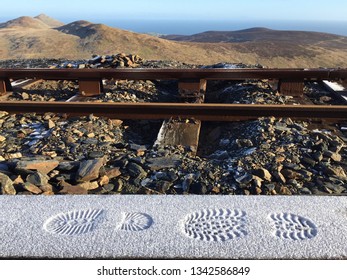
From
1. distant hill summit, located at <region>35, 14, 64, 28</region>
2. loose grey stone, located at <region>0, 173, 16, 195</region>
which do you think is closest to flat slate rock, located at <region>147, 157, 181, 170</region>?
loose grey stone, located at <region>0, 173, 16, 195</region>

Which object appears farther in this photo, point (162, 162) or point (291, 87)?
point (291, 87)

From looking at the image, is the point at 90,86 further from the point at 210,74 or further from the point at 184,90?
the point at 210,74

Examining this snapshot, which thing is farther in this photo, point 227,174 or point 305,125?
point 305,125

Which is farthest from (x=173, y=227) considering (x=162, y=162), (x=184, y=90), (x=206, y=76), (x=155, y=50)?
(x=155, y=50)

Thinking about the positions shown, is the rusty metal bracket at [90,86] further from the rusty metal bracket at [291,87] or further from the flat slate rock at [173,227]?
the flat slate rock at [173,227]
